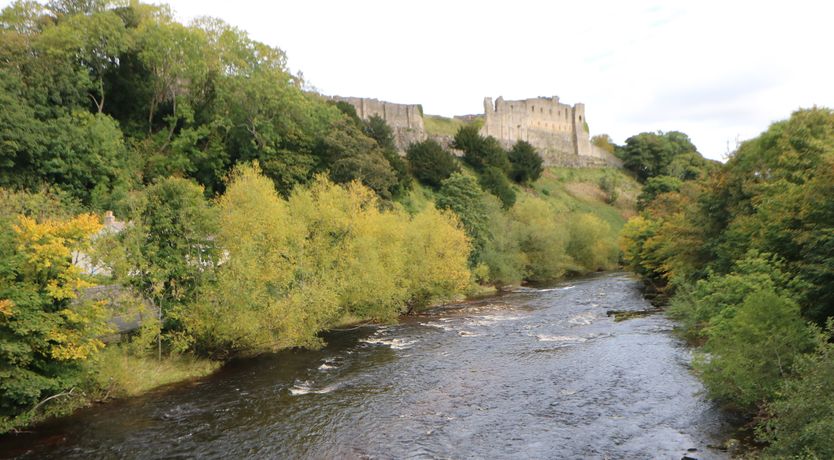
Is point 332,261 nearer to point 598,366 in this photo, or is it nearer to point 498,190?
point 598,366

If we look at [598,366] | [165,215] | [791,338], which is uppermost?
[165,215]

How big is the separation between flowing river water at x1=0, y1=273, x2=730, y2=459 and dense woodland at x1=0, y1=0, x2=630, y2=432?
6.25 feet

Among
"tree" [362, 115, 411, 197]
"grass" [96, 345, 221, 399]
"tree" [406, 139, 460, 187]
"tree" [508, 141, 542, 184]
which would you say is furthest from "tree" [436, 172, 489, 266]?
"tree" [508, 141, 542, 184]

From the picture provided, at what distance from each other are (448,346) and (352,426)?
9.81 meters

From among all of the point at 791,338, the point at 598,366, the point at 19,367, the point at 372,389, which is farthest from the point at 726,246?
the point at 19,367

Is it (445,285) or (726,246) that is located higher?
(726,246)

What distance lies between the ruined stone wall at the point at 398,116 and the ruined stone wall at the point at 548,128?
54.4 ft

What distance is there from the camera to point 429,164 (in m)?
65.4

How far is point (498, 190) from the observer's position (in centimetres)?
6756

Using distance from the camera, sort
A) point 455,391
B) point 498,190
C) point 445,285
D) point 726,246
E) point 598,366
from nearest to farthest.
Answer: point 455,391 < point 598,366 < point 726,246 < point 445,285 < point 498,190

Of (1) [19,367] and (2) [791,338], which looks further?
(1) [19,367]

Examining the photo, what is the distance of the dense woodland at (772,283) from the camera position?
1077 cm

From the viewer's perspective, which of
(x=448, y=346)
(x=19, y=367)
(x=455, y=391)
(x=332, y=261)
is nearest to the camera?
(x=19, y=367)

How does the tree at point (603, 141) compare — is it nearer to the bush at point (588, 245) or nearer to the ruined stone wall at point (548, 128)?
the ruined stone wall at point (548, 128)
